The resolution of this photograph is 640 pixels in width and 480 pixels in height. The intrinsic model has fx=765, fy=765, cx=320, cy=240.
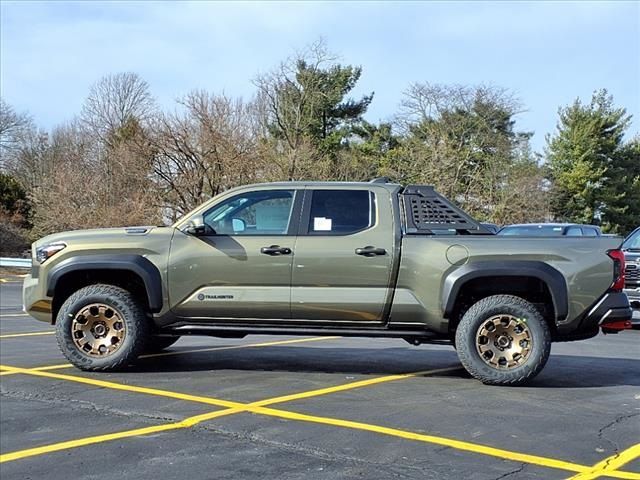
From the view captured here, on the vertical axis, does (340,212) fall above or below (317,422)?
above

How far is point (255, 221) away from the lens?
7.55 m

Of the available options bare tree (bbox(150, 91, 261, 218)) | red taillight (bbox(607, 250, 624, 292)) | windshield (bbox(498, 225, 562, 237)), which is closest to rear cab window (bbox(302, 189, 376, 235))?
red taillight (bbox(607, 250, 624, 292))

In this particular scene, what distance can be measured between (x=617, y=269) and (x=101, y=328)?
16.2 ft

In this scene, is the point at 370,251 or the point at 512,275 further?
the point at 370,251

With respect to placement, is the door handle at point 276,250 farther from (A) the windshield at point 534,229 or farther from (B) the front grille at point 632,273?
(B) the front grille at point 632,273

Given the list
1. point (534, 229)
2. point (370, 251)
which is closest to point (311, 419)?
point (370, 251)

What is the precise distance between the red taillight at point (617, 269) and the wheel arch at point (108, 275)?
424 cm

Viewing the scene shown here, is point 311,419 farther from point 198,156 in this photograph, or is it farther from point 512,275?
point 198,156

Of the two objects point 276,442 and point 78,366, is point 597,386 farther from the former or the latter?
point 78,366

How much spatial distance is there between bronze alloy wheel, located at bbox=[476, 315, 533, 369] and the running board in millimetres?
417

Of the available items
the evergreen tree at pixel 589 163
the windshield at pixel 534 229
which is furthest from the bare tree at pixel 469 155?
the windshield at pixel 534 229

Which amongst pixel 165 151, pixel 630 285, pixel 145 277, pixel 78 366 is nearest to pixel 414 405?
pixel 145 277

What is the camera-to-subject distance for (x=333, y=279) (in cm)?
719

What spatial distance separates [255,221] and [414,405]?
2463 mm
